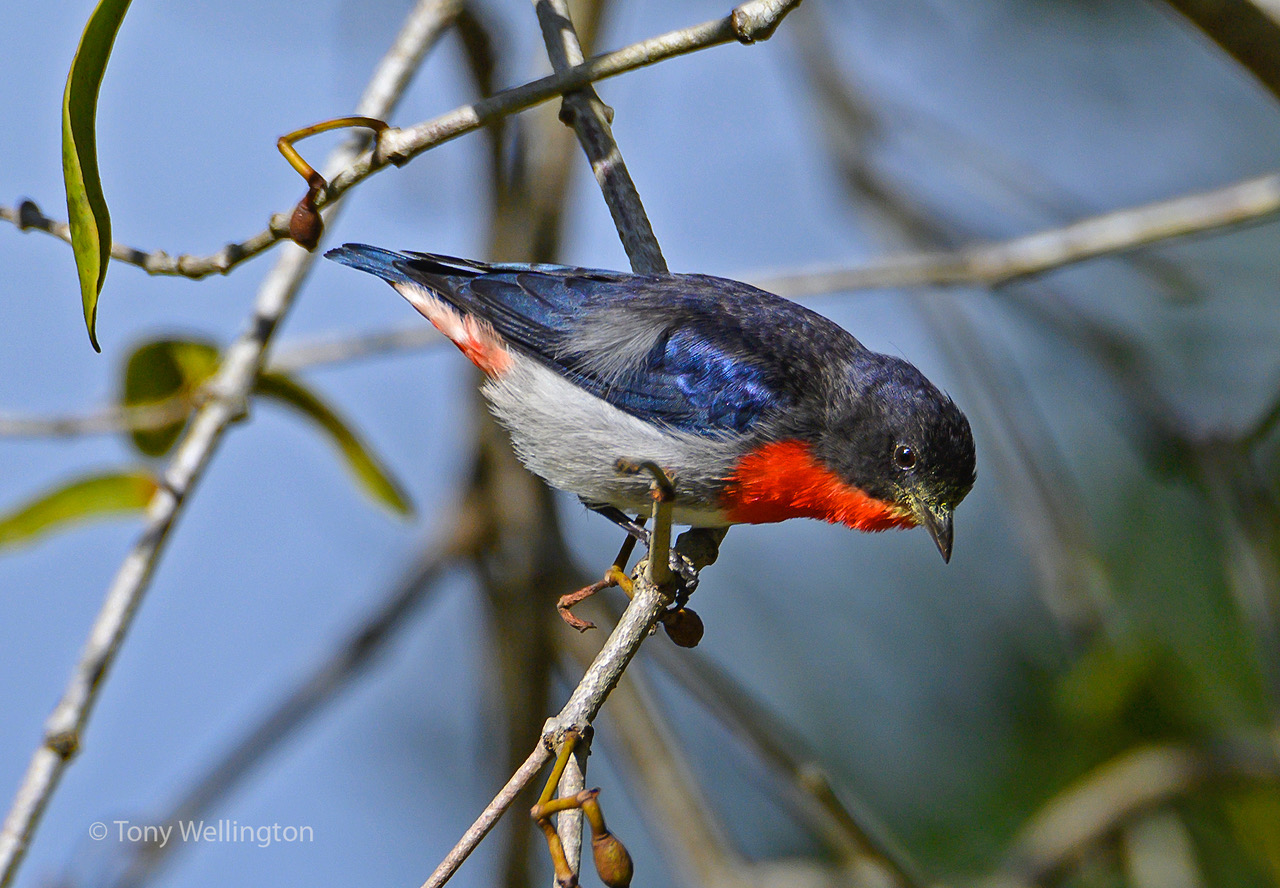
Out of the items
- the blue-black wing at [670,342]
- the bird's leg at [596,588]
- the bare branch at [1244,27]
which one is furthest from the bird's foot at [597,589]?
the bare branch at [1244,27]

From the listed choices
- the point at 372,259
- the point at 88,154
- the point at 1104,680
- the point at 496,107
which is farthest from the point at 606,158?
the point at 1104,680

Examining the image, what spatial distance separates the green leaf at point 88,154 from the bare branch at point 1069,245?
7.40 feet

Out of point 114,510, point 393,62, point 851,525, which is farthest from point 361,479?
point 851,525

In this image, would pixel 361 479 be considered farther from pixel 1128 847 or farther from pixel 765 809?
pixel 765 809

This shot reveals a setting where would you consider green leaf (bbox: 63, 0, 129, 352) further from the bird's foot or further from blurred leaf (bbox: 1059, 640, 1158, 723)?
blurred leaf (bbox: 1059, 640, 1158, 723)

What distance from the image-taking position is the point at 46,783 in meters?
2.37

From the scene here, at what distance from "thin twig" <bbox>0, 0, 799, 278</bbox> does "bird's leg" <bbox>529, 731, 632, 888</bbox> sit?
1256 mm

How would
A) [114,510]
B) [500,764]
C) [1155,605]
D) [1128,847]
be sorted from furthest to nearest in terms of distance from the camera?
1. [1155,605]
2. [500,764]
3. [1128,847]
4. [114,510]

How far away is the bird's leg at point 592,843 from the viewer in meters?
1.72

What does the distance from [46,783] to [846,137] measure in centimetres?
462

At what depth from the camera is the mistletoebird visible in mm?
3133

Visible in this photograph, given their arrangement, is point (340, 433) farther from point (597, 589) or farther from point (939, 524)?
point (939, 524)

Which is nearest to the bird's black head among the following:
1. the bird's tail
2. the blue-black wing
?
the blue-black wing

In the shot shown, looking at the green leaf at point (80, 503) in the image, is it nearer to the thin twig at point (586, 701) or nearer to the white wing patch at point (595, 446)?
the white wing patch at point (595, 446)
